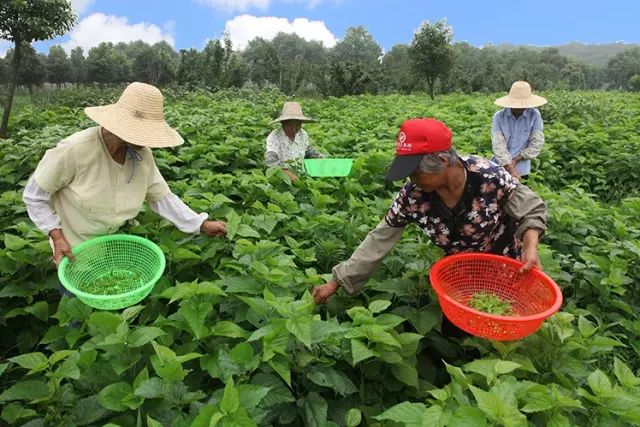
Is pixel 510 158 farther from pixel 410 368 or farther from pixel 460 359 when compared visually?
pixel 410 368

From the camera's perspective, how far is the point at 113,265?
113 inches

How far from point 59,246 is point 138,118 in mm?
785

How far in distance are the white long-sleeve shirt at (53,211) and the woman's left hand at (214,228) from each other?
3 cm

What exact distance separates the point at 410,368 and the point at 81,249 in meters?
1.82

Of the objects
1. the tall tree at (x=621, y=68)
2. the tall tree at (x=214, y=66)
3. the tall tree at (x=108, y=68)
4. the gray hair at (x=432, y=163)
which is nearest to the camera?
the gray hair at (x=432, y=163)

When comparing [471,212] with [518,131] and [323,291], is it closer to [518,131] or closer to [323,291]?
[323,291]

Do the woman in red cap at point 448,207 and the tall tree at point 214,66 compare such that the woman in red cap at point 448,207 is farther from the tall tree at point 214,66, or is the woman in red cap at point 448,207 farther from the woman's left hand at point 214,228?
the tall tree at point 214,66

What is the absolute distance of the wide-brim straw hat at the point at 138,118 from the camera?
2570mm

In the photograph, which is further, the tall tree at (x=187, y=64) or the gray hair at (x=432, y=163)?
the tall tree at (x=187, y=64)

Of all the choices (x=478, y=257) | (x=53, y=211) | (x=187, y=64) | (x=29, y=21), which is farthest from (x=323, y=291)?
(x=187, y=64)

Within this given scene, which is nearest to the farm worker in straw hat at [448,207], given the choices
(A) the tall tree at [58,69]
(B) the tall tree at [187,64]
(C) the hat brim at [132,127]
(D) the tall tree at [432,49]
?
(C) the hat brim at [132,127]

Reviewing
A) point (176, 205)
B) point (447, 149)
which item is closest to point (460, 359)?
point (447, 149)

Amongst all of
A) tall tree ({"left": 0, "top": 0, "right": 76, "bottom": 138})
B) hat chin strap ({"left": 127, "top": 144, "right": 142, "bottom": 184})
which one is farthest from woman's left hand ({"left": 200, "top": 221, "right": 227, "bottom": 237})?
tall tree ({"left": 0, "top": 0, "right": 76, "bottom": 138})

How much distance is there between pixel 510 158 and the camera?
5.81 meters
